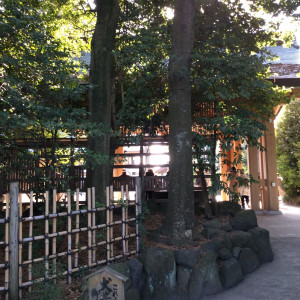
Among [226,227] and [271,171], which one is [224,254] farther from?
[271,171]

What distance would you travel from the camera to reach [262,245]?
20.7 feet

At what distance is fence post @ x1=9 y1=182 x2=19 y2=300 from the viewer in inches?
154

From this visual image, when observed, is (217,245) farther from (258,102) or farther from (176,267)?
(258,102)

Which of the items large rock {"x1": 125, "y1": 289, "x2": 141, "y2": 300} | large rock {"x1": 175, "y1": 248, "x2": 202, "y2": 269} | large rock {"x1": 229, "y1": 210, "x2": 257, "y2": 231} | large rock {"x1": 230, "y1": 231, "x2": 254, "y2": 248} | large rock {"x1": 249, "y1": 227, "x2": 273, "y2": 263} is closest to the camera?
large rock {"x1": 125, "y1": 289, "x2": 141, "y2": 300}

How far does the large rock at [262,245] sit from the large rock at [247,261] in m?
0.36

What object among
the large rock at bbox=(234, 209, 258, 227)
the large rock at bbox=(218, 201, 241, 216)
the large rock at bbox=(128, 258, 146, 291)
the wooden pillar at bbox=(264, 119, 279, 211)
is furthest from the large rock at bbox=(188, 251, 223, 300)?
the wooden pillar at bbox=(264, 119, 279, 211)

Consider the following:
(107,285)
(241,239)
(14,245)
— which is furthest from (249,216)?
(14,245)

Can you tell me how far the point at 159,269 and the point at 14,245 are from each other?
6.72 ft

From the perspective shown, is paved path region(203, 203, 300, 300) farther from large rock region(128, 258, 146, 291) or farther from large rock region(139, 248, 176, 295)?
large rock region(128, 258, 146, 291)

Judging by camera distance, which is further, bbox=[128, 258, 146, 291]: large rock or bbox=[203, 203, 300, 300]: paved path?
bbox=[203, 203, 300, 300]: paved path

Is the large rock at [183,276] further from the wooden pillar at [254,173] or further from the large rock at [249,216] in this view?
the wooden pillar at [254,173]

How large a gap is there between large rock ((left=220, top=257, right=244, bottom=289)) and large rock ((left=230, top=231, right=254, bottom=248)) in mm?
602

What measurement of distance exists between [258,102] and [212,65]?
214 cm

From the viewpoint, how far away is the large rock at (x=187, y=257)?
4.77m
